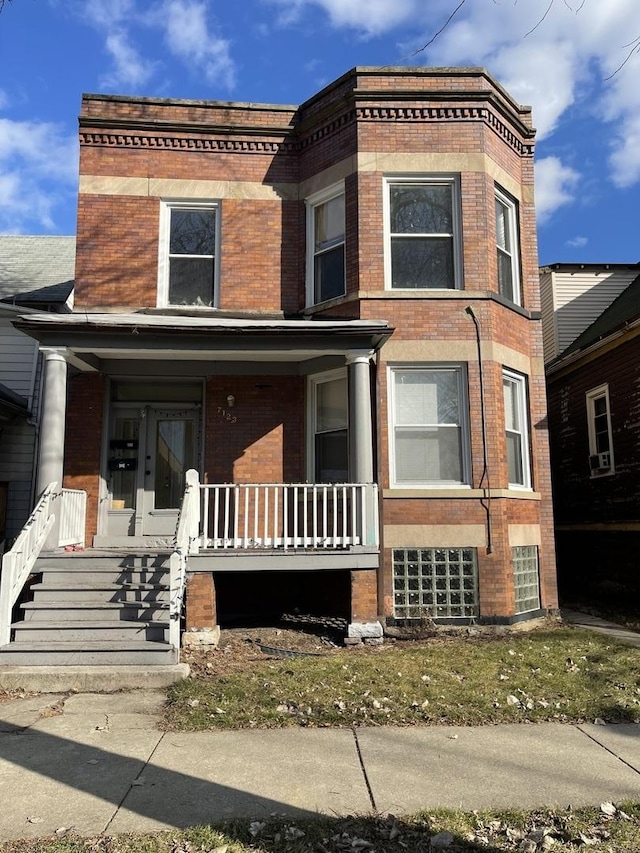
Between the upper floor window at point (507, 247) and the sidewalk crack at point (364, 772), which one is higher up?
the upper floor window at point (507, 247)

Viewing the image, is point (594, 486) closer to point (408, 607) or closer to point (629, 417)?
point (629, 417)

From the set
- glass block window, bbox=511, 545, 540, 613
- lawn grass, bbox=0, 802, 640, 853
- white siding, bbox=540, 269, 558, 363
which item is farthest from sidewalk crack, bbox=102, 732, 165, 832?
white siding, bbox=540, 269, 558, 363

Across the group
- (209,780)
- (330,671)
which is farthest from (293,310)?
(209,780)

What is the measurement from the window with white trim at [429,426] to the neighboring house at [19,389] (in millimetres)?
6107

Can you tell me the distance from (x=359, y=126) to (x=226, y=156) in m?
2.34

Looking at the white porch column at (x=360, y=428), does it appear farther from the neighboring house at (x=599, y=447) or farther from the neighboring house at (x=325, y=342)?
the neighboring house at (x=599, y=447)

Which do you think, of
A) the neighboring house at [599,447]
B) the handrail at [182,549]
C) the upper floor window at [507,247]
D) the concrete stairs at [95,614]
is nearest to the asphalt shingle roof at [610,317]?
the neighboring house at [599,447]

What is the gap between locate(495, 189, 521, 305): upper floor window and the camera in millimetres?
10531

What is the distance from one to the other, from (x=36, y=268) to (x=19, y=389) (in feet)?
11.6

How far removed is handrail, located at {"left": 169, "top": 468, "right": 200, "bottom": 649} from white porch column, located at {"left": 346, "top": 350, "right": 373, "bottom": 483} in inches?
82.3

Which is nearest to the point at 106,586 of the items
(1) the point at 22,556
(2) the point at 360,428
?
(1) the point at 22,556

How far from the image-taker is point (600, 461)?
1321cm

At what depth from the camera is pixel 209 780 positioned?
405cm

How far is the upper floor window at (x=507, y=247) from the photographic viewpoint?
1053 centimetres
